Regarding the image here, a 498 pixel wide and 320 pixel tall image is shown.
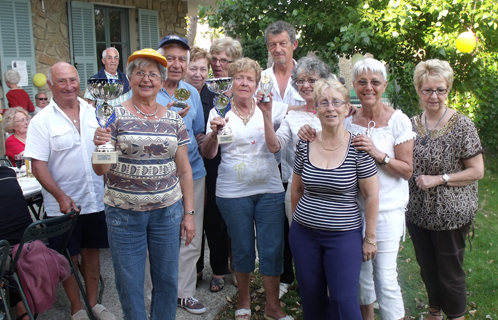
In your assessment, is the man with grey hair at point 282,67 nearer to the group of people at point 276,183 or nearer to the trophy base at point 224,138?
the group of people at point 276,183

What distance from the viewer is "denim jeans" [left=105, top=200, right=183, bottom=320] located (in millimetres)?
2396

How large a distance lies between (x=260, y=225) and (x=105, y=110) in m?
1.36

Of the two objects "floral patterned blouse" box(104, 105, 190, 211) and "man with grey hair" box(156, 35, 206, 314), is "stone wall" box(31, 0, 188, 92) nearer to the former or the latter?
"man with grey hair" box(156, 35, 206, 314)

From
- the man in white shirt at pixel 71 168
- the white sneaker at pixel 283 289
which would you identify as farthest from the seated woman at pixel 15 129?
the white sneaker at pixel 283 289

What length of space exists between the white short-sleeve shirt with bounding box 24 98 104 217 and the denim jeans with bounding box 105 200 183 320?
760mm

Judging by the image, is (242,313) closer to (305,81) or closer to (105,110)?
(305,81)

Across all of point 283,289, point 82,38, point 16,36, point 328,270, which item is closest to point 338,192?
point 328,270

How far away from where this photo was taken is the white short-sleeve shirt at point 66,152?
115 inches

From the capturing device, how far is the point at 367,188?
246 cm

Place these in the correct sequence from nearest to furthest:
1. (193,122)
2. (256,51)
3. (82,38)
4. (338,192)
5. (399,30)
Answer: (338,192)
(193,122)
(399,30)
(82,38)
(256,51)

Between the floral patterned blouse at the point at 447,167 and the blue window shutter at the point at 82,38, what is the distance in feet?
24.5

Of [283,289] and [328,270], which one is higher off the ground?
[328,270]

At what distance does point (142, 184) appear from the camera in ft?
7.73

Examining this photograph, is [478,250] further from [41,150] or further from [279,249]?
[41,150]
